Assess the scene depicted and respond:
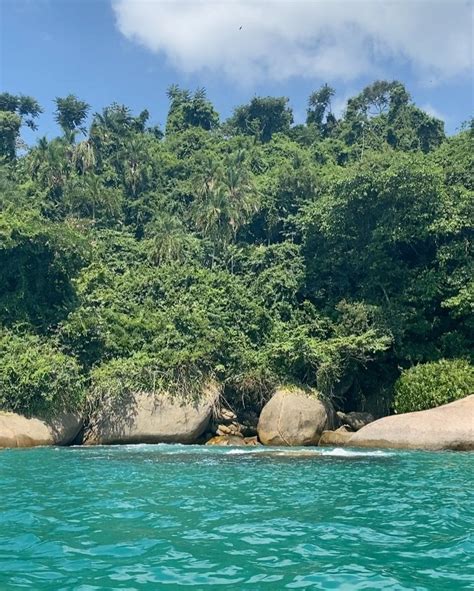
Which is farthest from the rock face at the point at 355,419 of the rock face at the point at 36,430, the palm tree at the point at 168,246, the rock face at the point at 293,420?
the palm tree at the point at 168,246

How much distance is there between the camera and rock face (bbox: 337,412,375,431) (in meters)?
24.3

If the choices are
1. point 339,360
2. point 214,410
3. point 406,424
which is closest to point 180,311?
point 214,410

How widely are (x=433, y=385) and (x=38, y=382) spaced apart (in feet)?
51.1

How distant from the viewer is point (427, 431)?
1936 cm

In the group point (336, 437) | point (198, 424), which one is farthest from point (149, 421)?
point (336, 437)

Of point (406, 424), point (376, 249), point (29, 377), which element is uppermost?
point (376, 249)

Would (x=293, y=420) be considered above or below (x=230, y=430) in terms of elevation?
above

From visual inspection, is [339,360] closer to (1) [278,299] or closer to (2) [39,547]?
(1) [278,299]

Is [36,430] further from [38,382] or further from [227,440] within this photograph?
[227,440]

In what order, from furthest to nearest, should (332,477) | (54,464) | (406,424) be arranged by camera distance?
(406,424), (54,464), (332,477)

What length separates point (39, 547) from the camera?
6875 millimetres

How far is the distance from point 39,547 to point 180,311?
21.9 m

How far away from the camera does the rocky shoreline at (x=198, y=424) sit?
2172 cm

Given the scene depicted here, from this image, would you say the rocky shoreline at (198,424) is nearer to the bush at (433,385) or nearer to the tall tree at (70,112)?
the bush at (433,385)
